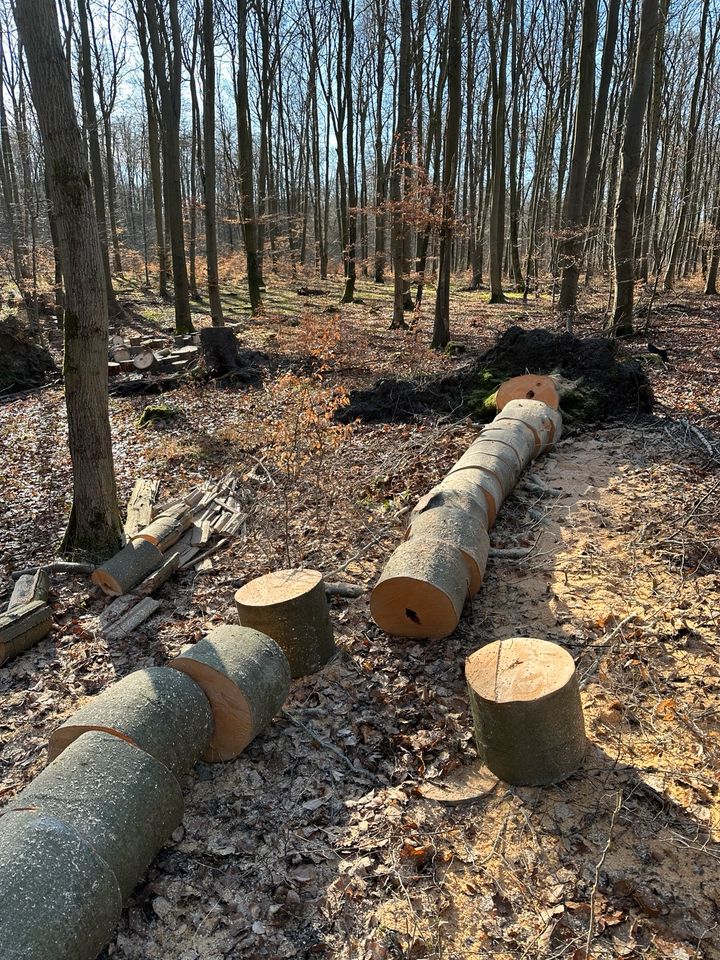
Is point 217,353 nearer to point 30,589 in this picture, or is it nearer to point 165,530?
point 165,530

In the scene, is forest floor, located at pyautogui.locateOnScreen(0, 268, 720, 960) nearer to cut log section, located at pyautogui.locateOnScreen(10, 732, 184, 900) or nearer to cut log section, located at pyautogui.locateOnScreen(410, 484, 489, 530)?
cut log section, located at pyautogui.locateOnScreen(10, 732, 184, 900)

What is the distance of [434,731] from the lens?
12.5ft

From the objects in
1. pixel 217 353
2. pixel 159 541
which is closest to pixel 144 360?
pixel 217 353

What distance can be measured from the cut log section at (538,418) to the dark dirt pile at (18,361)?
11394mm

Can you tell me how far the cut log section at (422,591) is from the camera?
168 inches

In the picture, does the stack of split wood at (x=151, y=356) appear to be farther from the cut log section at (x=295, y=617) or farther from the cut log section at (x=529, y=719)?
the cut log section at (x=529, y=719)

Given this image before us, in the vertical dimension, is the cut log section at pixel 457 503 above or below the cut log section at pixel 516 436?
below

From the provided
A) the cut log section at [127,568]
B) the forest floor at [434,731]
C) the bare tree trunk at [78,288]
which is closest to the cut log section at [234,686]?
the forest floor at [434,731]

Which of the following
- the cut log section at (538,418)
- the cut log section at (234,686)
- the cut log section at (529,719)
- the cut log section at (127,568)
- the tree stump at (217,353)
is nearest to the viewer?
the cut log section at (529,719)

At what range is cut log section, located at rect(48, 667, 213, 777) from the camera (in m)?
3.21

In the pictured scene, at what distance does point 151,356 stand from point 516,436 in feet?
33.8

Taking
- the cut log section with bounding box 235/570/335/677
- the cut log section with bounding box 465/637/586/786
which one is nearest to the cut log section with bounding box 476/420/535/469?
the cut log section with bounding box 235/570/335/677

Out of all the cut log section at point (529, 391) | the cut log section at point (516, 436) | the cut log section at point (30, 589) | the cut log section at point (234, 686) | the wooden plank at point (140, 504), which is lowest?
the cut log section at point (30, 589)

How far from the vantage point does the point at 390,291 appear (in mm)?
27125
